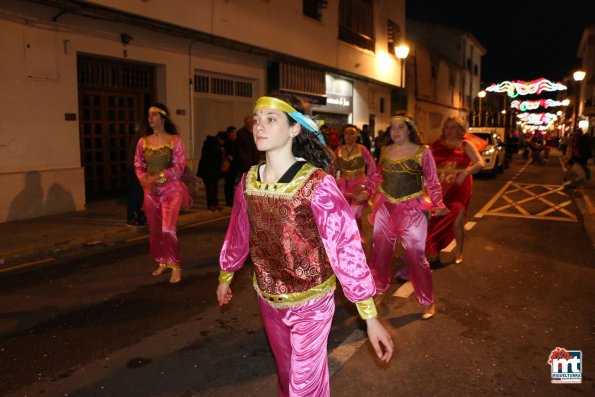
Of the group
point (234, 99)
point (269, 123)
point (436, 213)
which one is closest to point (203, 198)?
point (234, 99)

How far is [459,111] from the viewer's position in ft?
159

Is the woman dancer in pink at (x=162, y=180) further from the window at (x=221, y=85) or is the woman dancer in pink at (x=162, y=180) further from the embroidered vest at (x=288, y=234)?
the window at (x=221, y=85)

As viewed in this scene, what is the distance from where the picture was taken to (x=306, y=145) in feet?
8.72

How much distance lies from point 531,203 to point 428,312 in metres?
9.94

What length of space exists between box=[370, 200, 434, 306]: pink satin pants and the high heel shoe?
5cm

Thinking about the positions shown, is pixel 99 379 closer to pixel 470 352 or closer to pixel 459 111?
pixel 470 352

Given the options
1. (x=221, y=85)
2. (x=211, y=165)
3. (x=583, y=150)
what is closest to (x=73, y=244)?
(x=211, y=165)

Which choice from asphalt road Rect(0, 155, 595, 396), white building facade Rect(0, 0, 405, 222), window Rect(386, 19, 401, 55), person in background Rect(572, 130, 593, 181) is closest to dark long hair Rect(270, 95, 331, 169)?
asphalt road Rect(0, 155, 595, 396)

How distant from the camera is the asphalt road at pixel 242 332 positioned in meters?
3.81

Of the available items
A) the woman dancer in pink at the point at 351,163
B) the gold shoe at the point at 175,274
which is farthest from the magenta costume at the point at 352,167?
the gold shoe at the point at 175,274

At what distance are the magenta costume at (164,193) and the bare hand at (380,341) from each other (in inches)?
164

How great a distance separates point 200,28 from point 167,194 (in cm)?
863

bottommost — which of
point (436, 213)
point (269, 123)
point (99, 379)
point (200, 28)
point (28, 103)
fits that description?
point (99, 379)

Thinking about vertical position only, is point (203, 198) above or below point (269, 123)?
below
